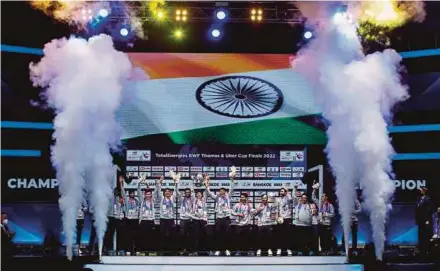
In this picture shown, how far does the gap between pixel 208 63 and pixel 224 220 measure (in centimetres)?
365

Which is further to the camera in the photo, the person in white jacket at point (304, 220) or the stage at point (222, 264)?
the person in white jacket at point (304, 220)

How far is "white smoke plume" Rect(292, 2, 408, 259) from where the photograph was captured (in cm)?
1206

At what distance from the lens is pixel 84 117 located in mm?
12719

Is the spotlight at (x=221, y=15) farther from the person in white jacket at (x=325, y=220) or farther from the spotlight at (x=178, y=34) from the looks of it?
the person in white jacket at (x=325, y=220)

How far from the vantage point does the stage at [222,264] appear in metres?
10.9

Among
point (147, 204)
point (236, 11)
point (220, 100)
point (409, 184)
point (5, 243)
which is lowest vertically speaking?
point (5, 243)

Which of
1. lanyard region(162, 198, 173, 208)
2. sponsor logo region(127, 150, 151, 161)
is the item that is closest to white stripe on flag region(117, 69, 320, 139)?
sponsor logo region(127, 150, 151, 161)

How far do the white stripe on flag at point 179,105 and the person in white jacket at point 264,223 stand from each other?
2.23m

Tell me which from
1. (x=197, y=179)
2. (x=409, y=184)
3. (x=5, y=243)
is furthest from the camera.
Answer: (x=409, y=184)

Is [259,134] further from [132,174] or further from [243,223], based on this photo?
[132,174]

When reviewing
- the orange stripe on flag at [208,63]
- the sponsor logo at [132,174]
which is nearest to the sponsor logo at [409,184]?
the orange stripe on flag at [208,63]

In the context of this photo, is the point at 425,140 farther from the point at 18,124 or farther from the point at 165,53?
the point at 18,124

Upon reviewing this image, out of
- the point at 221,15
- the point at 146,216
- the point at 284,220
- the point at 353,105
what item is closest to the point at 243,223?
the point at 284,220

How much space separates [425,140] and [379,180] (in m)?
3.96
